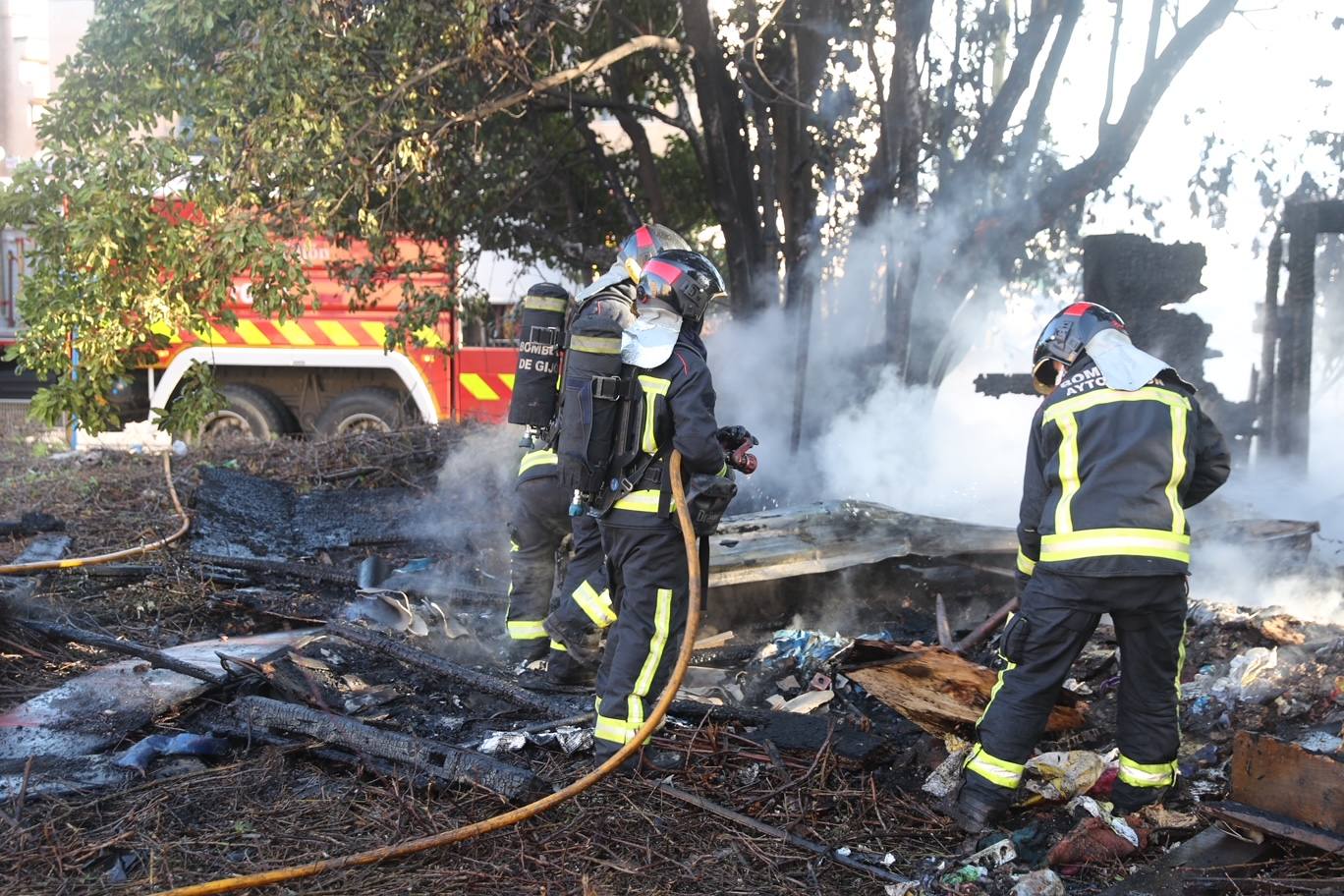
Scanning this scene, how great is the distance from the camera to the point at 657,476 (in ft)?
13.1

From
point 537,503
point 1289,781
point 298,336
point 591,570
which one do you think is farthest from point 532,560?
point 298,336

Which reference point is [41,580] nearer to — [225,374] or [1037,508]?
[1037,508]

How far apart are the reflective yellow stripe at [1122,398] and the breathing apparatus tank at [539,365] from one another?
94.6 inches

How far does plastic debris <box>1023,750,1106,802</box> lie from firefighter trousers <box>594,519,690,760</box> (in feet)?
4.39

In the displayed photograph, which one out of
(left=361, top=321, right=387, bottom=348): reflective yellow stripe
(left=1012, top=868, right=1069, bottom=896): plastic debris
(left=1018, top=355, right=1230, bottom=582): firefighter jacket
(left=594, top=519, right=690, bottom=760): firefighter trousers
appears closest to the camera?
(left=1012, top=868, right=1069, bottom=896): plastic debris

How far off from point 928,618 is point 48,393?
5.09 metres

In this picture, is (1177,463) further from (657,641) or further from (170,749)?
(170,749)

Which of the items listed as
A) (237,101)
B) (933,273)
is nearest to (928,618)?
(933,273)

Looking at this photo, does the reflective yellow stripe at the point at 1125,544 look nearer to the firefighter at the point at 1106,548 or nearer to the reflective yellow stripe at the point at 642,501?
the firefighter at the point at 1106,548

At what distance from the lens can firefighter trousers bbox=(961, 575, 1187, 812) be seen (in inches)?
136

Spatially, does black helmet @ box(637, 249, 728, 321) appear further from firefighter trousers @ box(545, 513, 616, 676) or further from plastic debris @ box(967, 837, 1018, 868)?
plastic debris @ box(967, 837, 1018, 868)

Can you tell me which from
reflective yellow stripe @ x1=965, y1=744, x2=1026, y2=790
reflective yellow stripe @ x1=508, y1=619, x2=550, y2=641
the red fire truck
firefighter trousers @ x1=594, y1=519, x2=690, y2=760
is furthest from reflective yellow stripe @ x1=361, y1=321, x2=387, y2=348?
reflective yellow stripe @ x1=965, y1=744, x2=1026, y2=790

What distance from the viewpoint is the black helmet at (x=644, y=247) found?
4453 mm

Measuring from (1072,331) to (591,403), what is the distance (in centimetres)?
170
